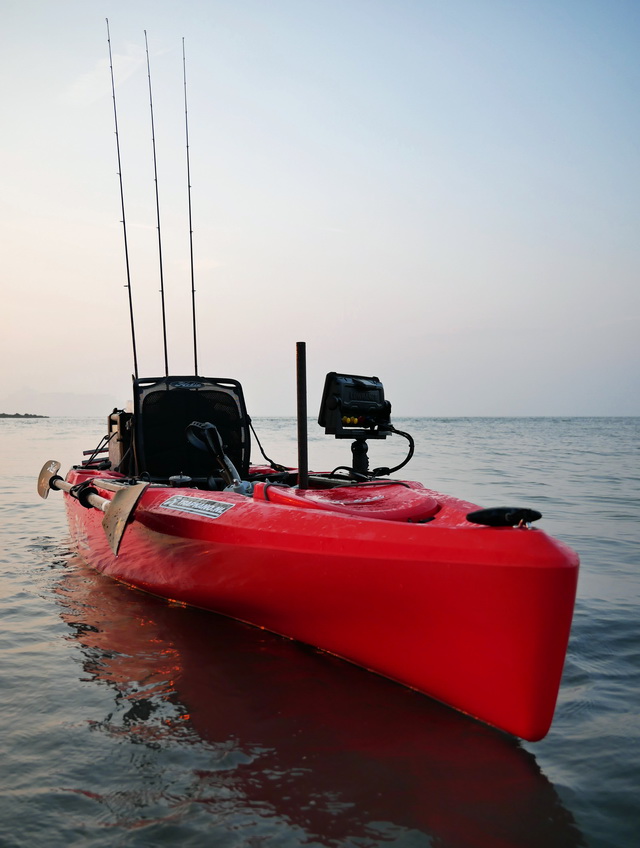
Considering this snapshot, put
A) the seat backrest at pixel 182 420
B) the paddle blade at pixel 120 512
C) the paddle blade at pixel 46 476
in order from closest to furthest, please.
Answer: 1. the paddle blade at pixel 120 512
2. the seat backrest at pixel 182 420
3. the paddle blade at pixel 46 476

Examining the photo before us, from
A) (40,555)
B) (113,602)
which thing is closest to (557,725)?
(113,602)

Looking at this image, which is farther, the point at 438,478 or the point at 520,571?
the point at 438,478

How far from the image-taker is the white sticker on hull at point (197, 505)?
3.89 meters

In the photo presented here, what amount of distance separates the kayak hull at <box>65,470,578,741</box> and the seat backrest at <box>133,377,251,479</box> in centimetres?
132

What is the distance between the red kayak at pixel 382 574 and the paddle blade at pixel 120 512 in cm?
1

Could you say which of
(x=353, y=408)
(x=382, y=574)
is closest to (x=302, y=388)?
(x=353, y=408)

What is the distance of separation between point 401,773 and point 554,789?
0.56m

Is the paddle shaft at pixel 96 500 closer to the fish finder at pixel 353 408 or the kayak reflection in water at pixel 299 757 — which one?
the kayak reflection in water at pixel 299 757

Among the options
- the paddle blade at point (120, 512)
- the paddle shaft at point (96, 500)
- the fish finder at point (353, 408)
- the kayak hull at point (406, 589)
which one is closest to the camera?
the kayak hull at point (406, 589)

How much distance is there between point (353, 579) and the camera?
10.1 ft

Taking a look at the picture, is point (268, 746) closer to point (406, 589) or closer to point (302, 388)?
point (406, 589)

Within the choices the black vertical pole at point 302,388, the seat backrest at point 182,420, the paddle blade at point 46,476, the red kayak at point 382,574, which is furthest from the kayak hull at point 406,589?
the paddle blade at point 46,476

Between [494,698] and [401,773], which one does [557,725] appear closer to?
[494,698]

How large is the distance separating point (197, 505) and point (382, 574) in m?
1.53
